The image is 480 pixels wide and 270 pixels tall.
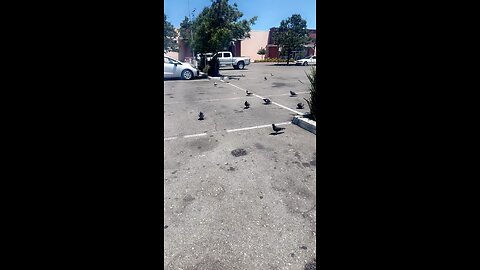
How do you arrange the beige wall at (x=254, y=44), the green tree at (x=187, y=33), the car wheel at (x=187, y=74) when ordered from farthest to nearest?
the beige wall at (x=254, y=44)
the green tree at (x=187, y=33)
the car wheel at (x=187, y=74)

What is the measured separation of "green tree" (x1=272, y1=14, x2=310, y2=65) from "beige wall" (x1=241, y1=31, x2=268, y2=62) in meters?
5.53

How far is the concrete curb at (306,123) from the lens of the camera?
6.31 metres

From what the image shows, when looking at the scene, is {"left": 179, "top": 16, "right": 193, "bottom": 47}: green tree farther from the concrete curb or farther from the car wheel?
the concrete curb

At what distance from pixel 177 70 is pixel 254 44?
1448 inches

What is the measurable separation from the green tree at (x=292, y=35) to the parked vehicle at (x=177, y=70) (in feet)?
78.3

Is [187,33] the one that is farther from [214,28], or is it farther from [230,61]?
[214,28]

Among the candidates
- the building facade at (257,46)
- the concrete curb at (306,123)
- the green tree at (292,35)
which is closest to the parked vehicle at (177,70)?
the concrete curb at (306,123)

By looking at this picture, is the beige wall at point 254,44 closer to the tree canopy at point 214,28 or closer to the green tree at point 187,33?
the green tree at point 187,33

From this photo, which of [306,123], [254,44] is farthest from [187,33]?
[306,123]
